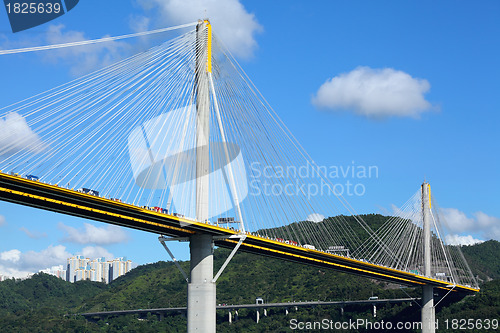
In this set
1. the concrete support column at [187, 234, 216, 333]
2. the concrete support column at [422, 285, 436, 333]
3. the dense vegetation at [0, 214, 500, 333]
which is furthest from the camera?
the dense vegetation at [0, 214, 500, 333]

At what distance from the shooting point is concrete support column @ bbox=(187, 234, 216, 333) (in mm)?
60656

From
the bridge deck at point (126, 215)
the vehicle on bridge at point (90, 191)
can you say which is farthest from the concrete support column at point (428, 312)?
the vehicle on bridge at point (90, 191)

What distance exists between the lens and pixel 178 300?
170875mm

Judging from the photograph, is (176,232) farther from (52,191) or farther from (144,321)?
(144,321)

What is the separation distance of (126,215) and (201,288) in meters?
11.8

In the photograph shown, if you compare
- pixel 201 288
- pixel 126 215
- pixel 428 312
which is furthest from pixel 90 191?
pixel 428 312

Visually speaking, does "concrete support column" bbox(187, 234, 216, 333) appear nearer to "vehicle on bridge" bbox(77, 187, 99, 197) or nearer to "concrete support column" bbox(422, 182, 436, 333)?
"vehicle on bridge" bbox(77, 187, 99, 197)

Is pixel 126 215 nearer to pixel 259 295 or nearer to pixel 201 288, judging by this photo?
pixel 201 288

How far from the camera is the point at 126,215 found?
5388 cm

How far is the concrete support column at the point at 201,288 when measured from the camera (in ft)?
199

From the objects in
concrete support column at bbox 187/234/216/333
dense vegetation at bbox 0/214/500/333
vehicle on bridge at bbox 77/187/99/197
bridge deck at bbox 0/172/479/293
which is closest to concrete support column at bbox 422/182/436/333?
dense vegetation at bbox 0/214/500/333

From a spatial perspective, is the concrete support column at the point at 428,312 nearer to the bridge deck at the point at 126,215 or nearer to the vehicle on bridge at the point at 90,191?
the bridge deck at the point at 126,215

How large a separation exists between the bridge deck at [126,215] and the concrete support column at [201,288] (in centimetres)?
131

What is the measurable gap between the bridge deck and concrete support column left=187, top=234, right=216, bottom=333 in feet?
4.29
